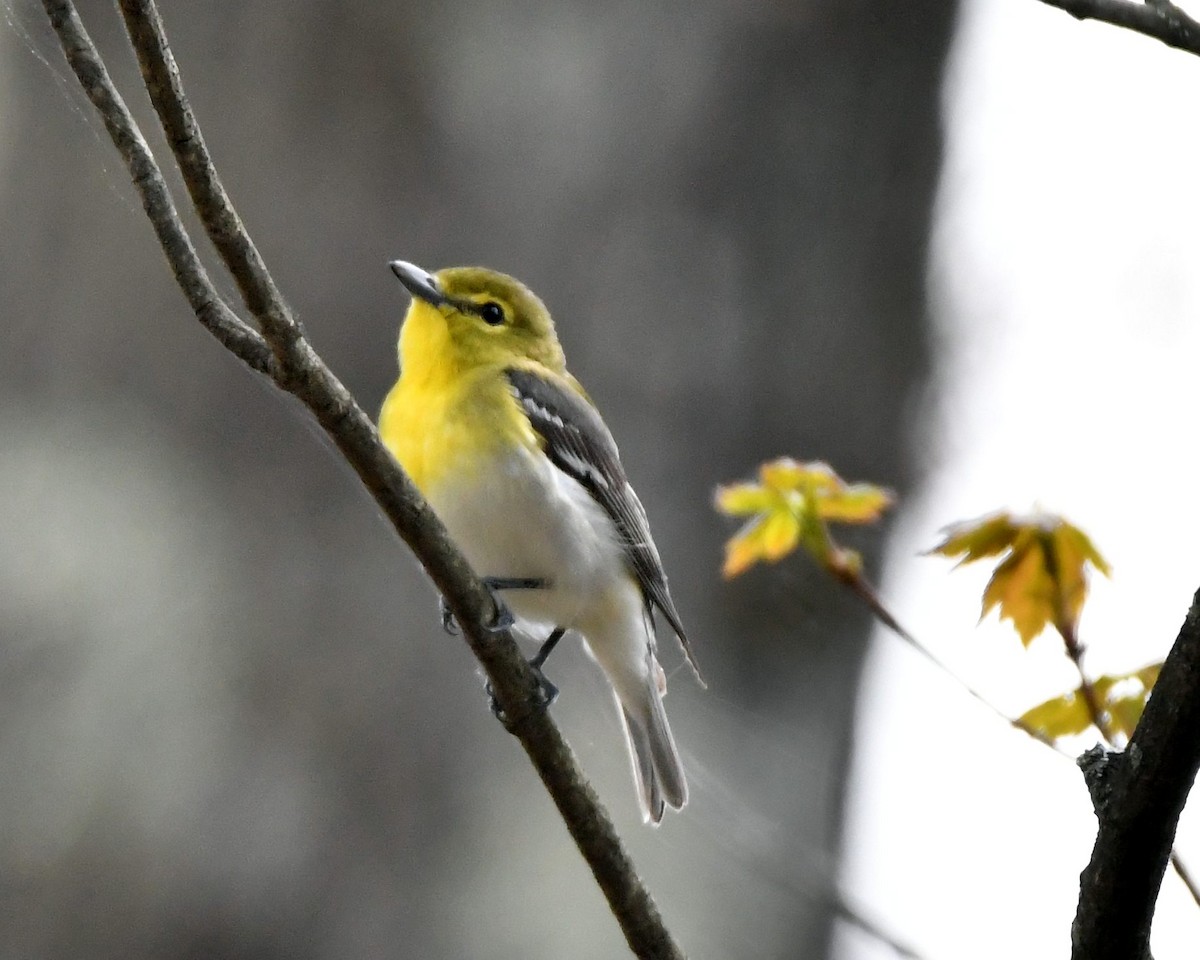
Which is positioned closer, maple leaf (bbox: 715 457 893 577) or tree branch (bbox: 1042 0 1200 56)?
tree branch (bbox: 1042 0 1200 56)

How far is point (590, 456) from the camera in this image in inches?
109

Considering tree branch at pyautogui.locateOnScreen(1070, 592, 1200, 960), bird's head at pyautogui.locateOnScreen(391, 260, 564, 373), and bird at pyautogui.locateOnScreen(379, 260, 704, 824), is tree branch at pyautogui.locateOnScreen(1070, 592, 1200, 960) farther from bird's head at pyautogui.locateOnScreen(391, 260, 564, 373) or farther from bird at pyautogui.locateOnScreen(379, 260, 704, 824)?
bird's head at pyautogui.locateOnScreen(391, 260, 564, 373)

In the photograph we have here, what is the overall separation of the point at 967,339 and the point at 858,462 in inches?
22.0

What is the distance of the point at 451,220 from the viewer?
10.2 ft

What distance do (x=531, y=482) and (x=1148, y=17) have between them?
1620mm

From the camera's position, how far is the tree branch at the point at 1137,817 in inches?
42.6

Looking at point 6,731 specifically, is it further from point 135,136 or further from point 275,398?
point 135,136

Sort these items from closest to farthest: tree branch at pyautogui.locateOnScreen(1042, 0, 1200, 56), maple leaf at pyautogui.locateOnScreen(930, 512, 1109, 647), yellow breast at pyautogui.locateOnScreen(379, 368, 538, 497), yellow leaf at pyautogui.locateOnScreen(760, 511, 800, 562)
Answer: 1. tree branch at pyautogui.locateOnScreen(1042, 0, 1200, 56)
2. maple leaf at pyautogui.locateOnScreen(930, 512, 1109, 647)
3. yellow leaf at pyautogui.locateOnScreen(760, 511, 800, 562)
4. yellow breast at pyautogui.locateOnScreen(379, 368, 538, 497)

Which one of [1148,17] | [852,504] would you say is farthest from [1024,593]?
[1148,17]

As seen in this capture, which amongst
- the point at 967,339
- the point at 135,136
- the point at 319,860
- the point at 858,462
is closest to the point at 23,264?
the point at 319,860

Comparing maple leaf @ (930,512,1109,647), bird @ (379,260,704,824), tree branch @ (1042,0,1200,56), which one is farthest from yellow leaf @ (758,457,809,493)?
tree branch @ (1042,0,1200,56)

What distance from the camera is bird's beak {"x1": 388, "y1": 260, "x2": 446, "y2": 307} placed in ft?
8.44

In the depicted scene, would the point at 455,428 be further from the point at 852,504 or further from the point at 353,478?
the point at 852,504

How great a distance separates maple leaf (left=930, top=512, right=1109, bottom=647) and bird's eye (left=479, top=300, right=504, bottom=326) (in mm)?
1313
